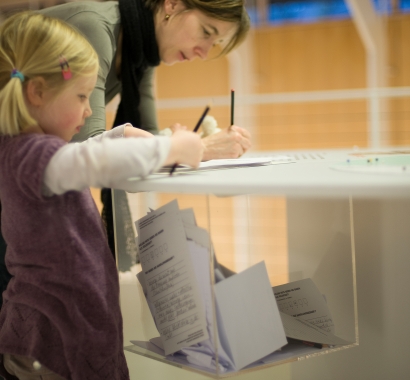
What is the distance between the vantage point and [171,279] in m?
0.89

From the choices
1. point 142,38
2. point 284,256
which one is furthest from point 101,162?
point 142,38

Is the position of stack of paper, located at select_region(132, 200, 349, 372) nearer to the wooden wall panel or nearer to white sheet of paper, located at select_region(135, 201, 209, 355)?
white sheet of paper, located at select_region(135, 201, 209, 355)

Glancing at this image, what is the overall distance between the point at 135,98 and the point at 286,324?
2.47ft

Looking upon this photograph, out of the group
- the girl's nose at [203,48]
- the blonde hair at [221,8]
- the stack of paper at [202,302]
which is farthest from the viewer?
the girl's nose at [203,48]

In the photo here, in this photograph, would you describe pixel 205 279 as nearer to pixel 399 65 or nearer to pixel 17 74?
pixel 17 74

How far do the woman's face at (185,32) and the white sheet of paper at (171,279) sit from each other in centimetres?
62

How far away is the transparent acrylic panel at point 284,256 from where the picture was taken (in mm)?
930

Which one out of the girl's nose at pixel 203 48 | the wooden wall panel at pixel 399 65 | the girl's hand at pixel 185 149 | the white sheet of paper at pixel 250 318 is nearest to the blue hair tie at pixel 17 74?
the girl's hand at pixel 185 149

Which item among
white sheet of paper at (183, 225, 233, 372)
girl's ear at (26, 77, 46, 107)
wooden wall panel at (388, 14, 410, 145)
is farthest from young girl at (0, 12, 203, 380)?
wooden wall panel at (388, 14, 410, 145)

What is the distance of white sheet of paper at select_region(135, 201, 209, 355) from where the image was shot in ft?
2.83

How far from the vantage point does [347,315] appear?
1.05 m

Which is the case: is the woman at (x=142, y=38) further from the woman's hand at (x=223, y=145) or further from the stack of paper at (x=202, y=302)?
the stack of paper at (x=202, y=302)

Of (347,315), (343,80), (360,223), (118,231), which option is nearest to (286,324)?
(347,315)

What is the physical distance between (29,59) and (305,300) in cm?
64
